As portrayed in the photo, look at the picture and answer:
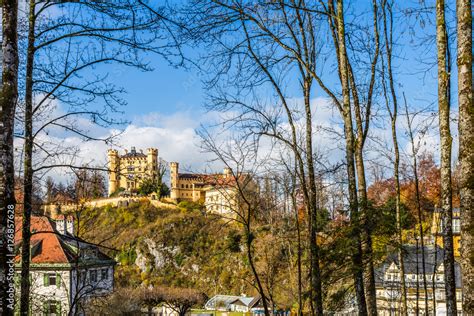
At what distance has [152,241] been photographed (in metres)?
64.2

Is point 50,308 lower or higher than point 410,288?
higher

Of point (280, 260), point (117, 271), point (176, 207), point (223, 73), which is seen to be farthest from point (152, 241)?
point (223, 73)

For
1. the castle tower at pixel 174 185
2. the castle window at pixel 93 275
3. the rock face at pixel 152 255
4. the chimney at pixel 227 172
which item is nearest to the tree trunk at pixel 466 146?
the chimney at pixel 227 172

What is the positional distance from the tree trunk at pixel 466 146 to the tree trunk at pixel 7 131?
4420 millimetres

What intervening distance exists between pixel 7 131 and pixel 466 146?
464 cm

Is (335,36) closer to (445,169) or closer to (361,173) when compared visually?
(361,173)

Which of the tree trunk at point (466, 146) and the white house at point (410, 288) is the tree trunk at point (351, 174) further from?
the white house at point (410, 288)

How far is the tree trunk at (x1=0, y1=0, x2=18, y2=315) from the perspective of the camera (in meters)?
4.40

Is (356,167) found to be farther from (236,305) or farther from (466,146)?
(236,305)

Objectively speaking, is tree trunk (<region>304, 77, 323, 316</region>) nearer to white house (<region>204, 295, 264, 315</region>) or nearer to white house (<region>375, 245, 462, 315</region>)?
white house (<region>375, 245, 462, 315</region>)

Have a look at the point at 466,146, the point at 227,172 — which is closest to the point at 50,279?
the point at 227,172

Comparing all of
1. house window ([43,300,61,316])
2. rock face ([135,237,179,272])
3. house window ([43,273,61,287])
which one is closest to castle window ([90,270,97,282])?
house window ([43,273,61,287])

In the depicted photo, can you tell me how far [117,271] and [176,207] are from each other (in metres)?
18.4

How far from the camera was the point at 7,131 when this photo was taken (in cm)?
458
